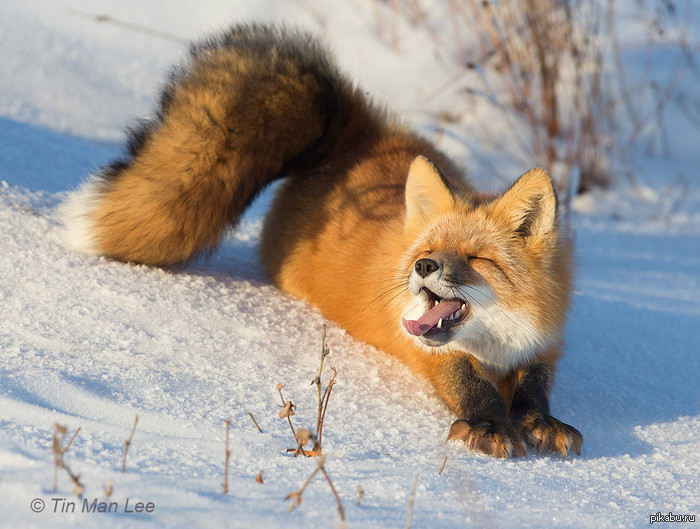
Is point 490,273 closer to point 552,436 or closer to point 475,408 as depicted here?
point 475,408

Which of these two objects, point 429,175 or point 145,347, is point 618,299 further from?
point 145,347

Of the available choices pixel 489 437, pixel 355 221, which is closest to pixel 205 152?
pixel 355 221

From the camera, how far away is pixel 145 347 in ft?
9.47

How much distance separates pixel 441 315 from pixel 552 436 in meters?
0.60

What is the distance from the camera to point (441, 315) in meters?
2.81

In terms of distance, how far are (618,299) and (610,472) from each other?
7.35 ft

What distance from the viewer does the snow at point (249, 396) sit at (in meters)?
2.00

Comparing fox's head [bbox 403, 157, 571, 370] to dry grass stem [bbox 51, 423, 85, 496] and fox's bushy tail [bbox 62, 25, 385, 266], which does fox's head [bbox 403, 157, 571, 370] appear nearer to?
fox's bushy tail [bbox 62, 25, 385, 266]

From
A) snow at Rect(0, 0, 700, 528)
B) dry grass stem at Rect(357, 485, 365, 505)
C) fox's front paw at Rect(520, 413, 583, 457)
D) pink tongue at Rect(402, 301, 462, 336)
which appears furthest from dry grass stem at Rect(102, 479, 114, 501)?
fox's front paw at Rect(520, 413, 583, 457)

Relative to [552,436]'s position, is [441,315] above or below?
above

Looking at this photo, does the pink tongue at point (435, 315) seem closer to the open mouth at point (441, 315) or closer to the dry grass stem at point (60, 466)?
the open mouth at point (441, 315)

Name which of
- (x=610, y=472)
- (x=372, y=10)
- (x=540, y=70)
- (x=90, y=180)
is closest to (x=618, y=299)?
(x=610, y=472)

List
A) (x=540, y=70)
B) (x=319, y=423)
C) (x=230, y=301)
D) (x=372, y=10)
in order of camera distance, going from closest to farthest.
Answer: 1. (x=319, y=423)
2. (x=230, y=301)
3. (x=540, y=70)
4. (x=372, y=10)

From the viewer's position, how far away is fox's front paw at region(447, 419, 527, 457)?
2.57 m
